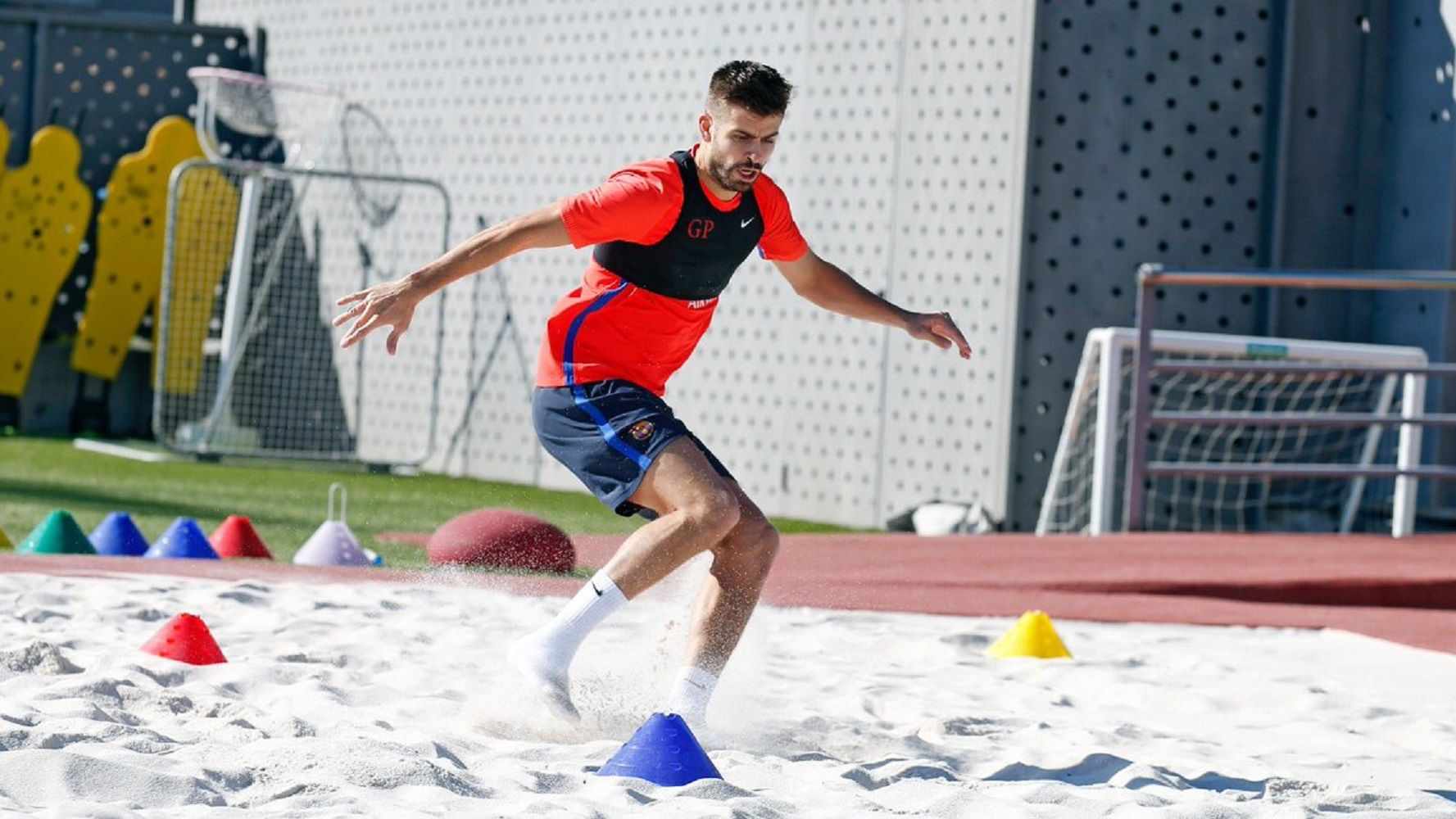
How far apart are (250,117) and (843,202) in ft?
13.2

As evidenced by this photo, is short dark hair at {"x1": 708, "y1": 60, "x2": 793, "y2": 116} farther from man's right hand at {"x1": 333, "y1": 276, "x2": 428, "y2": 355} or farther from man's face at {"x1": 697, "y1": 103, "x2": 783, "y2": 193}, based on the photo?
man's right hand at {"x1": 333, "y1": 276, "x2": 428, "y2": 355}

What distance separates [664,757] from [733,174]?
133 centimetres

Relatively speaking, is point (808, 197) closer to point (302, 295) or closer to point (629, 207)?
point (302, 295)

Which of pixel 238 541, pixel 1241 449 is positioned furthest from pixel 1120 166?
pixel 238 541

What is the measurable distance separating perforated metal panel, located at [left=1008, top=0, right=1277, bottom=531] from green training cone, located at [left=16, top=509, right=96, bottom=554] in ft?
15.6

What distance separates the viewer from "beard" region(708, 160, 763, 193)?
4.39 metres

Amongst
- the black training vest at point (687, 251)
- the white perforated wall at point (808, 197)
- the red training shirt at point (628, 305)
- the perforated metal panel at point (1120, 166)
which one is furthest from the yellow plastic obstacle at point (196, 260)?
the black training vest at point (687, 251)

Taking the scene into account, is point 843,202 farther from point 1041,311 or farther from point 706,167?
point 706,167

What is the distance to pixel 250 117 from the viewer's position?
41.3ft

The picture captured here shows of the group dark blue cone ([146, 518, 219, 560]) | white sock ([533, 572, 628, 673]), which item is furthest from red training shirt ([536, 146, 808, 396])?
dark blue cone ([146, 518, 219, 560])

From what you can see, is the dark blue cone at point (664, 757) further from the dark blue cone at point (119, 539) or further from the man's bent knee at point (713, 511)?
the dark blue cone at point (119, 539)

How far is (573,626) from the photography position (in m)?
4.37

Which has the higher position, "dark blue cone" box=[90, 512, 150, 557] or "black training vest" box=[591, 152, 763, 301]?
"black training vest" box=[591, 152, 763, 301]

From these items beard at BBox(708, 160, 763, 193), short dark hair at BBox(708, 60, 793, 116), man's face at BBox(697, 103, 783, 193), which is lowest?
beard at BBox(708, 160, 763, 193)
